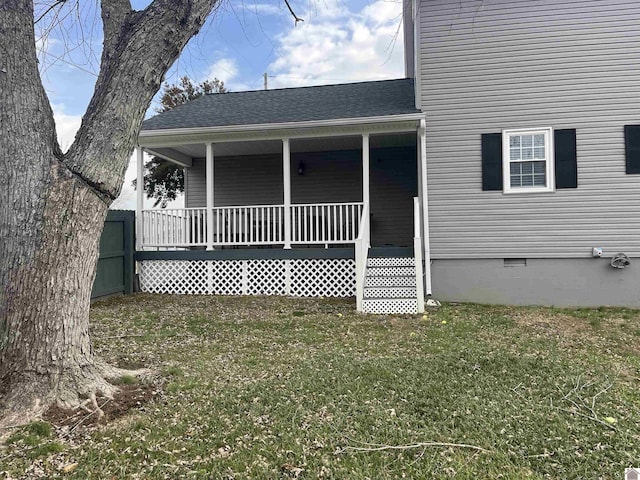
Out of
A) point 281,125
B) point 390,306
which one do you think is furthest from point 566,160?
point 281,125

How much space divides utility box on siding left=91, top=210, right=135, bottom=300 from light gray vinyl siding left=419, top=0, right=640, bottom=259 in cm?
561

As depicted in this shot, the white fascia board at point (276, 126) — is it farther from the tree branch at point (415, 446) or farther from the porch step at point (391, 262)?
the tree branch at point (415, 446)

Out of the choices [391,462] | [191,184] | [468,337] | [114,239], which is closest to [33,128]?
Result: [391,462]

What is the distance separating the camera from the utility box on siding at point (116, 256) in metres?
7.45

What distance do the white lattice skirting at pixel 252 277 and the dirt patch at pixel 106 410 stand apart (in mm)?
4828

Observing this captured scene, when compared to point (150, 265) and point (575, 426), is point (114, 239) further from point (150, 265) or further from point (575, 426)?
point (575, 426)

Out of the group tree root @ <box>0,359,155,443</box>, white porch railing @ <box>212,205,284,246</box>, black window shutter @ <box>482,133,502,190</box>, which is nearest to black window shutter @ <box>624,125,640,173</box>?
black window shutter @ <box>482,133,502,190</box>

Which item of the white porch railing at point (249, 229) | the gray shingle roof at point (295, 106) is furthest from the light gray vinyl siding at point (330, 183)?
the white porch railing at point (249, 229)

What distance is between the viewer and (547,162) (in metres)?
7.34

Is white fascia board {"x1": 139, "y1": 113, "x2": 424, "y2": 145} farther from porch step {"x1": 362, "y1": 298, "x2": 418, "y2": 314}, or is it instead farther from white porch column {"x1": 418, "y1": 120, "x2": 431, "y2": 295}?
porch step {"x1": 362, "y1": 298, "x2": 418, "y2": 314}

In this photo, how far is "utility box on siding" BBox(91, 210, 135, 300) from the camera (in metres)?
7.45

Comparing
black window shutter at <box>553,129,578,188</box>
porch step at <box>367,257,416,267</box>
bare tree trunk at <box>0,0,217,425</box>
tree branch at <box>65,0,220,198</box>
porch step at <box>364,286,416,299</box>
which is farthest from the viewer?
porch step at <box>367,257,416,267</box>

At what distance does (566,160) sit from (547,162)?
281 mm

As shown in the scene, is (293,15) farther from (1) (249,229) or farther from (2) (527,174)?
(2) (527,174)
